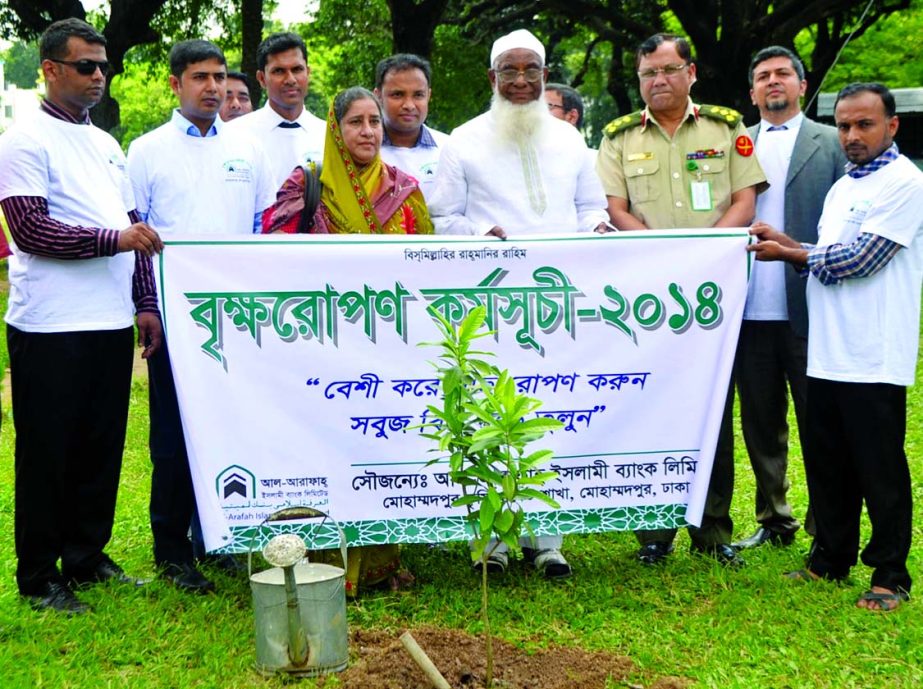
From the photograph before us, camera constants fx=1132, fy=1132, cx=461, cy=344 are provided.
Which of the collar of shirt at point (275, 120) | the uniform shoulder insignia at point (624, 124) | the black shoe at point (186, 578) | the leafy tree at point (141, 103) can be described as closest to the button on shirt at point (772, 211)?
the uniform shoulder insignia at point (624, 124)

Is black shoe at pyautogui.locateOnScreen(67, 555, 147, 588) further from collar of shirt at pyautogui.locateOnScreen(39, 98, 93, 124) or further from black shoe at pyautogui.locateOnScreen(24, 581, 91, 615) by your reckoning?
collar of shirt at pyautogui.locateOnScreen(39, 98, 93, 124)

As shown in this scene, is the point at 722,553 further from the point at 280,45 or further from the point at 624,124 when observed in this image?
the point at 280,45

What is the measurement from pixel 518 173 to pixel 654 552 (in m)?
1.90

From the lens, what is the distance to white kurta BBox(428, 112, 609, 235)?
5.19 m

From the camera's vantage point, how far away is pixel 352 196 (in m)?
4.86

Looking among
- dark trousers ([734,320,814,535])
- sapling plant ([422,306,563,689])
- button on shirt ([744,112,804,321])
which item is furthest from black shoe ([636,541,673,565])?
sapling plant ([422,306,563,689])

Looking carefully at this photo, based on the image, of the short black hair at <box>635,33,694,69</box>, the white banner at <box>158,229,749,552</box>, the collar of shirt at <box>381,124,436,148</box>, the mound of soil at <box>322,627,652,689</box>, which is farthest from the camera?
the collar of shirt at <box>381,124,436,148</box>

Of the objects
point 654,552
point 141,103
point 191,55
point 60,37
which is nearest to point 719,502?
point 654,552

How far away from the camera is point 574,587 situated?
502 cm

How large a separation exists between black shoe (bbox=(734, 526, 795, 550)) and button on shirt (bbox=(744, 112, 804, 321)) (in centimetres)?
113

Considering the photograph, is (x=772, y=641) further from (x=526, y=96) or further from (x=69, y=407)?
(x=69, y=407)

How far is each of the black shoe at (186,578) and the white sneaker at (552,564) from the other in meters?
1.47

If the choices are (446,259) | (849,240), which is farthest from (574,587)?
(849,240)

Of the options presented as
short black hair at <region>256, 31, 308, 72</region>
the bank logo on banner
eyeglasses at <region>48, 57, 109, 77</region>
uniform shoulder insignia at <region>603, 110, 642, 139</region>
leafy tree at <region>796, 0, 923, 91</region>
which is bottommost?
the bank logo on banner
